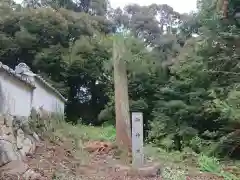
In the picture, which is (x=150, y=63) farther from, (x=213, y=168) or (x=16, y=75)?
(x=16, y=75)

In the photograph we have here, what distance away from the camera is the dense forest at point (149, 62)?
9.55 m

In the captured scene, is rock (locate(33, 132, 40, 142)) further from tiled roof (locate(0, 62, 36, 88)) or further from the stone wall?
tiled roof (locate(0, 62, 36, 88))

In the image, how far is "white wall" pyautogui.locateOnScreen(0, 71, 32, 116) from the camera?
641cm

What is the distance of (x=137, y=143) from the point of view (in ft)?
21.9

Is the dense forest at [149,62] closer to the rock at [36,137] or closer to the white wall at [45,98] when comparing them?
the white wall at [45,98]

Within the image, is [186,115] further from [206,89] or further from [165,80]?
[165,80]

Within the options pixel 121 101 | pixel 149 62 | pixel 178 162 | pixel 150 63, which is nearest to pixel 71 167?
pixel 178 162

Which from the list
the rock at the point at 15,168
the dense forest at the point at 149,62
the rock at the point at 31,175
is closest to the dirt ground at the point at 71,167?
the rock at the point at 31,175

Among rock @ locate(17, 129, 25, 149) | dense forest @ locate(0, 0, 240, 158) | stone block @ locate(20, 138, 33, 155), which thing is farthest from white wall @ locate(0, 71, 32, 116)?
dense forest @ locate(0, 0, 240, 158)

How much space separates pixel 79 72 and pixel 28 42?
2.85 metres

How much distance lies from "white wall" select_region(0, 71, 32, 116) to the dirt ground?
0.94m

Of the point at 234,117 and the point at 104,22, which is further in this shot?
the point at 104,22

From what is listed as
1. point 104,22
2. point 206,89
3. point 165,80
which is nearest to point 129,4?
point 104,22

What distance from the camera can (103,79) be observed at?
55.9 feet
